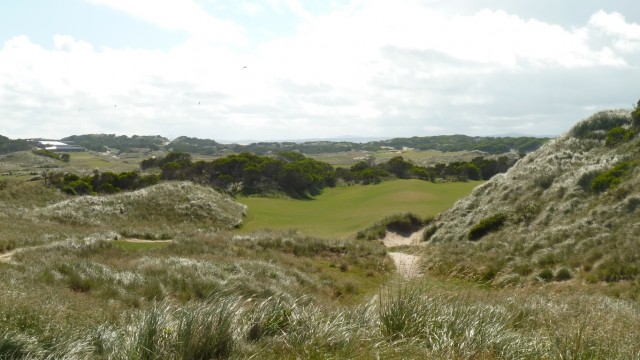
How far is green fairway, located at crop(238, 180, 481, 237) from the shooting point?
1609 inches

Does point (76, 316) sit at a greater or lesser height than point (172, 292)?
greater

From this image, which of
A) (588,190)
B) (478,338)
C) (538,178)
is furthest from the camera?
(538,178)

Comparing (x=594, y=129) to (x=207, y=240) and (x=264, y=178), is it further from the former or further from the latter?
(x=264, y=178)

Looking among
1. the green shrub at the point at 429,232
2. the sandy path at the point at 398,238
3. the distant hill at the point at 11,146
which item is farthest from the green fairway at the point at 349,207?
the distant hill at the point at 11,146

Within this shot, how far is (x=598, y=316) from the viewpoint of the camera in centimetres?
764

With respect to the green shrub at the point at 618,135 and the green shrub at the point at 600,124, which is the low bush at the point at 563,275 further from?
the green shrub at the point at 600,124

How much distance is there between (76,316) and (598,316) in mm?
7430

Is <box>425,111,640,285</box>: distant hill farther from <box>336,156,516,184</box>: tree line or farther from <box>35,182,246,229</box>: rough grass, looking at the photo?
<box>336,156,516,184</box>: tree line

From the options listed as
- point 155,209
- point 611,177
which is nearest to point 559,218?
point 611,177

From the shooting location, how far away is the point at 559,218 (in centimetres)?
2486

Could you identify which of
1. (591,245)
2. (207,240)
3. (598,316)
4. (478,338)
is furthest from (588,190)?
(478,338)

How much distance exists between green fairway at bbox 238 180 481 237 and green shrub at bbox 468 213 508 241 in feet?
34.8

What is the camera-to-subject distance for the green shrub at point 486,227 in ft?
91.5

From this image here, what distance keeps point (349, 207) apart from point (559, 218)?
2626cm
